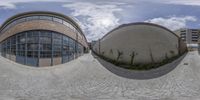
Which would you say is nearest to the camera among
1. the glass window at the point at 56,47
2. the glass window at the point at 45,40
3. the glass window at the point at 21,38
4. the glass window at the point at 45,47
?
the glass window at the point at 45,47

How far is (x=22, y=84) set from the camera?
15.8 m

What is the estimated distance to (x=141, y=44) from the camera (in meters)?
23.7

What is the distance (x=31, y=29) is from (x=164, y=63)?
62.9ft

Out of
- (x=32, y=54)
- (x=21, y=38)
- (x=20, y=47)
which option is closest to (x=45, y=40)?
(x=32, y=54)

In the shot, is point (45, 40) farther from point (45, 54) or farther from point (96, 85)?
point (96, 85)

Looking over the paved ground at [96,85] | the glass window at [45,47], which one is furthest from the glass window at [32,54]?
the paved ground at [96,85]

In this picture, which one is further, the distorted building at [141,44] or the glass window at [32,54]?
the glass window at [32,54]

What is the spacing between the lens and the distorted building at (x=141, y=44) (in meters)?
23.5

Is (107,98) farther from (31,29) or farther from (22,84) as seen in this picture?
(31,29)

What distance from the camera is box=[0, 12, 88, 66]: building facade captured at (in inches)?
1281

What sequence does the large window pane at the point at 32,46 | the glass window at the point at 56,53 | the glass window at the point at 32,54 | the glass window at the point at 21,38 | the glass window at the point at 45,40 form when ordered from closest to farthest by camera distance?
the glass window at the point at 32,54, the large window pane at the point at 32,46, the glass window at the point at 45,40, the glass window at the point at 21,38, the glass window at the point at 56,53

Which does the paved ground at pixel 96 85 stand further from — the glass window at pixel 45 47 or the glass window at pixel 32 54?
the glass window at pixel 45 47

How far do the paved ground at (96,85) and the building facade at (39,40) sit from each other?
40.5 feet

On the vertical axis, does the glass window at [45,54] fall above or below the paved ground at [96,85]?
above
